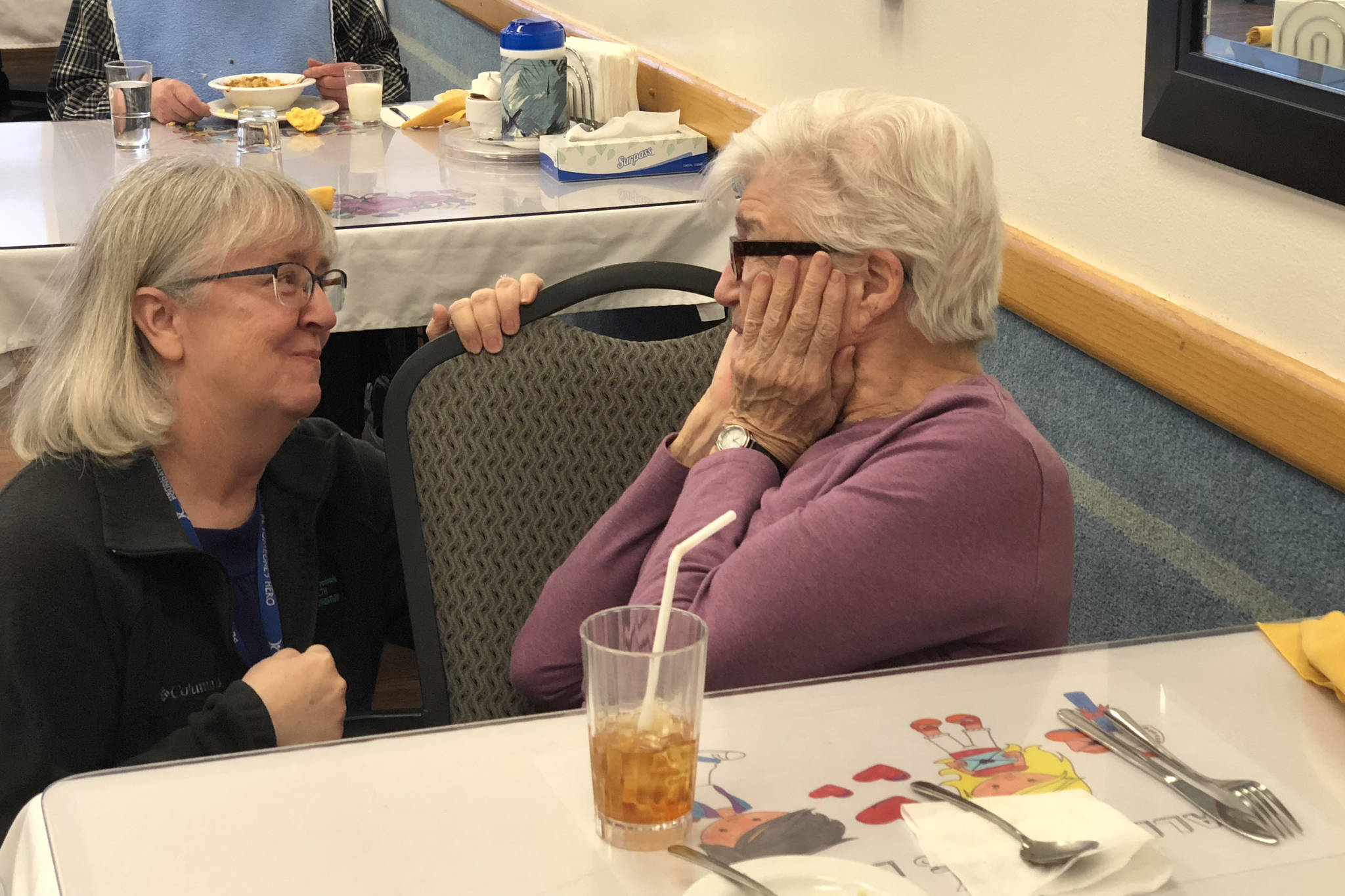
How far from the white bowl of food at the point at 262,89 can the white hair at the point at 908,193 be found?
80.4 inches

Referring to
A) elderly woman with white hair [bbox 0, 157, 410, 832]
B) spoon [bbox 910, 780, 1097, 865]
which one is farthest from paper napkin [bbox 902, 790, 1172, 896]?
elderly woman with white hair [bbox 0, 157, 410, 832]

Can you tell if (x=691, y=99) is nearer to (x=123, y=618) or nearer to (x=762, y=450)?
(x=762, y=450)

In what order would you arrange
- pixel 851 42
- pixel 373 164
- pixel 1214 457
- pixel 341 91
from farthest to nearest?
1. pixel 341 91
2. pixel 373 164
3. pixel 851 42
4. pixel 1214 457

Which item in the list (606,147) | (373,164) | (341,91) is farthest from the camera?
(341,91)

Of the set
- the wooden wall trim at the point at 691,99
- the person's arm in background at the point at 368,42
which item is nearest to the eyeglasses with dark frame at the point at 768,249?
the wooden wall trim at the point at 691,99

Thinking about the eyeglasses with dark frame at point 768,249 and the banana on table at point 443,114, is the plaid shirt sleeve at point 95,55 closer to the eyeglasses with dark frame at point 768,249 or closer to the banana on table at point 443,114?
the banana on table at point 443,114

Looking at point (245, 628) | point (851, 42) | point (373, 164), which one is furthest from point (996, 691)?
point (373, 164)

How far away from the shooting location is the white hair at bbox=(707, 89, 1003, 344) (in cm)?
128

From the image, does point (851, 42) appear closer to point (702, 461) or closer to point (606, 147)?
point (606, 147)

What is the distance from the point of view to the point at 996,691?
1.01 metres

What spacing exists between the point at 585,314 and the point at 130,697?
4.50ft

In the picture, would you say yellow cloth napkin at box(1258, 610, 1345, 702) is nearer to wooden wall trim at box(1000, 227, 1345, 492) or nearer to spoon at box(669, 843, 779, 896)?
→ wooden wall trim at box(1000, 227, 1345, 492)

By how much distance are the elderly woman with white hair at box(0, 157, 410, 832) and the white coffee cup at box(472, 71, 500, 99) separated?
1.20 meters

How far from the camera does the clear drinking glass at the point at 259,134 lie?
254 centimetres
